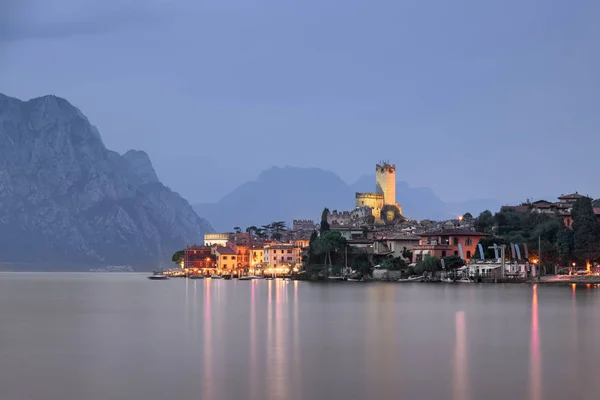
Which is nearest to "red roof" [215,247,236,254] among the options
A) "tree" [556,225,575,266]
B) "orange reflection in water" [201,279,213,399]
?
"tree" [556,225,575,266]

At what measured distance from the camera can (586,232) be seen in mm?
86312

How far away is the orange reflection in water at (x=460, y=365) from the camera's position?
75.9 feet

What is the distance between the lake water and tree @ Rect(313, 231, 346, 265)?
48862 millimetres

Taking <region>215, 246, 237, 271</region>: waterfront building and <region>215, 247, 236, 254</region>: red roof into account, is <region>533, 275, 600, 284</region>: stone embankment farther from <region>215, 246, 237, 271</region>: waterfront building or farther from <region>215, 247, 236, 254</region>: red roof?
<region>215, 247, 236, 254</region>: red roof

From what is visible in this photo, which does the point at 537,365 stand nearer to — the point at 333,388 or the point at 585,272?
the point at 333,388

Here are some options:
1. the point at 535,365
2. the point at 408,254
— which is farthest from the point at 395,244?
the point at 535,365

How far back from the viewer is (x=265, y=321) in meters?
A: 47.0

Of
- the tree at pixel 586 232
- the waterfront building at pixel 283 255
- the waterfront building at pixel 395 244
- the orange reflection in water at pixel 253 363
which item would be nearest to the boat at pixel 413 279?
the waterfront building at pixel 395 244

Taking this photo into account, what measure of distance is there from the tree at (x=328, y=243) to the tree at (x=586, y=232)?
31.4m

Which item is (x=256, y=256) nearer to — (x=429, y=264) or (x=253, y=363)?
(x=429, y=264)

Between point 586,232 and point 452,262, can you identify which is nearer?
point 586,232

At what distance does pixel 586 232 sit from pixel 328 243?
33014 millimetres

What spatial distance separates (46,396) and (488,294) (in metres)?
54.2

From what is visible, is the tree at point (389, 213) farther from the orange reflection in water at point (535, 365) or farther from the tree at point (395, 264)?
the orange reflection in water at point (535, 365)
